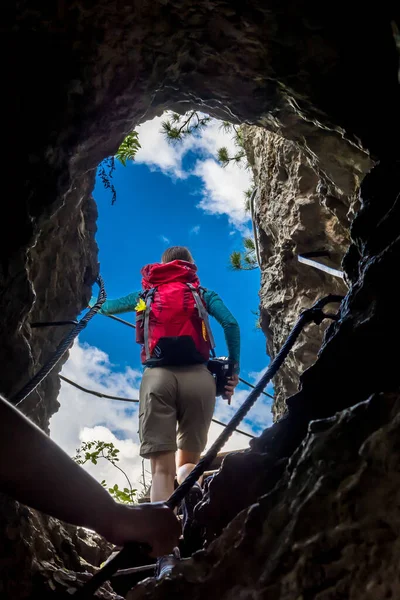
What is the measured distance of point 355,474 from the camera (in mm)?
1342

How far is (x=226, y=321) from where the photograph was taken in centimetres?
421

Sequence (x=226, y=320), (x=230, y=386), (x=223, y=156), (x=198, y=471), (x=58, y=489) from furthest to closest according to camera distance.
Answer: (x=223, y=156)
(x=226, y=320)
(x=230, y=386)
(x=198, y=471)
(x=58, y=489)

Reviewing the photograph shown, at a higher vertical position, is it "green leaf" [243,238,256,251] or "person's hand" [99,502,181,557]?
"green leaf" [243,238,256,251]

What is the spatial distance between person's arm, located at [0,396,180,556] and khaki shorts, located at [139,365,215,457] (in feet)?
5.99

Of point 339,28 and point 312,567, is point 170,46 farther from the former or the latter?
point 312,567

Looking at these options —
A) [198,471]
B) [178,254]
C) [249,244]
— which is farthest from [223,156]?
[198,471]

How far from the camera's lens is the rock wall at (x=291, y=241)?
4.81 metres

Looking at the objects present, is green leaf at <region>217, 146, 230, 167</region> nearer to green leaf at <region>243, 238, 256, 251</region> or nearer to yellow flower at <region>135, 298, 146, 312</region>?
green leaf at <region>243, 238, 256, 251</region>

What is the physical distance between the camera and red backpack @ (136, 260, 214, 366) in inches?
143

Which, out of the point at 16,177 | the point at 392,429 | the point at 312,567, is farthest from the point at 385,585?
the point at 16,177

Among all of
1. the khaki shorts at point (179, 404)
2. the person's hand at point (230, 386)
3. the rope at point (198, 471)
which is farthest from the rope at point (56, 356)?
the person's hand at point (230, 386)

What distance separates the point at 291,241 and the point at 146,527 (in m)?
4.30

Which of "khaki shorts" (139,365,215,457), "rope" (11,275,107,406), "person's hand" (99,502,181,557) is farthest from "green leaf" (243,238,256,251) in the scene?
"person's hand" (99,502,181,557)

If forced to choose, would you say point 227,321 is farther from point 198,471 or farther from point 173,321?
point 198,471
